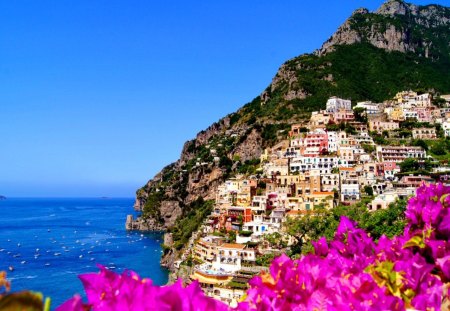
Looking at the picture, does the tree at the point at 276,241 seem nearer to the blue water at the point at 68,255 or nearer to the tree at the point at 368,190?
the tree at the point at 368,190

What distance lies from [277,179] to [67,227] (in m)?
47.7

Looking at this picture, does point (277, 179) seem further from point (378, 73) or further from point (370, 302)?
point (378, 73)

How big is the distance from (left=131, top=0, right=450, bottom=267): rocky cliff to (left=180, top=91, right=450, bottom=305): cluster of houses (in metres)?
7.99

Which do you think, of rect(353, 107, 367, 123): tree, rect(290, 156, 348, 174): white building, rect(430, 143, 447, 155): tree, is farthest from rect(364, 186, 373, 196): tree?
rect(353, 107, 367, 123): tree

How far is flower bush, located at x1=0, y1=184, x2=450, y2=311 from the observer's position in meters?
1.45

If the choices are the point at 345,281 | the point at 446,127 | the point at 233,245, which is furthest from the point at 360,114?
the point at 345,281

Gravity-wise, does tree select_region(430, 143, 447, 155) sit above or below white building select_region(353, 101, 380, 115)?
below

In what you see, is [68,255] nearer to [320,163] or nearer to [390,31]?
[320,163]

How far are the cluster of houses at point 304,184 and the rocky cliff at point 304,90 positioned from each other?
7.99 m

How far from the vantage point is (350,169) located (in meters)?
A: 38.0

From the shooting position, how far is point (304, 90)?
222 feet

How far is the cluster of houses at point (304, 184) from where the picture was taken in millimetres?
29094

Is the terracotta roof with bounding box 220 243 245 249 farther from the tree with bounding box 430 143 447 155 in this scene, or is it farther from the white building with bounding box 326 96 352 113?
the white building with bounding box 326 96 352 113

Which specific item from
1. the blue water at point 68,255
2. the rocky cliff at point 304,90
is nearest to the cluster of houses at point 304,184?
the rocky cliff at point 304,90
